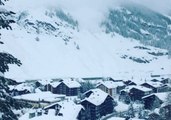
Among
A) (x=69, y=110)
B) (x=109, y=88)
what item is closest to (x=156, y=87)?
(x=109, y=88)

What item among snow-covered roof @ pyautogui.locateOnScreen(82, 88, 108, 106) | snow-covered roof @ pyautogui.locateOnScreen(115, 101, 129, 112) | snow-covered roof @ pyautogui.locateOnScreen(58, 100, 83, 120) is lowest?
Answer: snow-covered roof @ pyautogui.locateOnScreen(115, 101, 129, 112)

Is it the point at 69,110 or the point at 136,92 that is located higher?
the point at 136,92

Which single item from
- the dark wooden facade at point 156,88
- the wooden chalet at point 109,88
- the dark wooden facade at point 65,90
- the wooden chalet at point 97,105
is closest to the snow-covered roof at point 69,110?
the wooden chalet at point 97,105

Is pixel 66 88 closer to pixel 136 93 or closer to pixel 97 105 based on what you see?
pixel 136 93

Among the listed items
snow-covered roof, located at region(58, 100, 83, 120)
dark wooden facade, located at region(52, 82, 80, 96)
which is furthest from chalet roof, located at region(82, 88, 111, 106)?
dark wooden facade, located at region(52, 82, 80, 96)

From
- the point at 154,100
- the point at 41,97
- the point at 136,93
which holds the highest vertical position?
the point at 136,93

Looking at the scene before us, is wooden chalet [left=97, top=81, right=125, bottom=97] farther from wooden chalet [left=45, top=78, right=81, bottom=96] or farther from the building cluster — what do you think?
wooden chalet [left=45, top=78, right=81, bottom=96]

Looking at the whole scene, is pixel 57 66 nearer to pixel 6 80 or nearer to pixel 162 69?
pixel 162 69

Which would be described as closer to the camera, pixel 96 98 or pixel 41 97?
pixel 96 98
